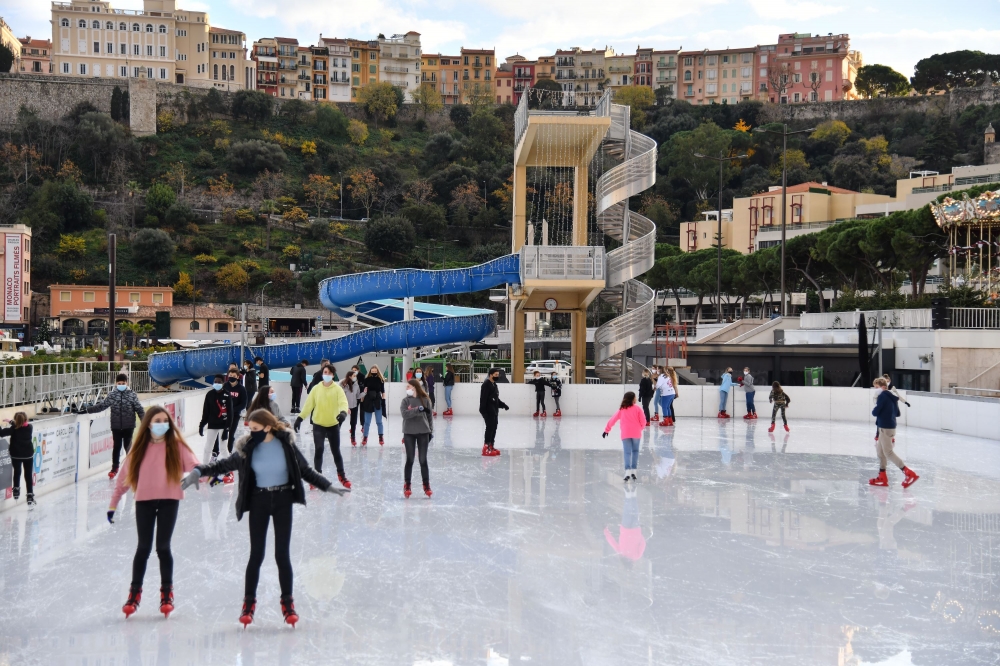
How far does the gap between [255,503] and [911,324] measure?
79.7 feet

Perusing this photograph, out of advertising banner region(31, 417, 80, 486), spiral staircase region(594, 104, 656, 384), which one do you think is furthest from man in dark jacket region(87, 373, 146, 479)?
spiral staircase region(594, 104, 656, 384)

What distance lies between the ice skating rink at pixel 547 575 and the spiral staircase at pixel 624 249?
45.4ft

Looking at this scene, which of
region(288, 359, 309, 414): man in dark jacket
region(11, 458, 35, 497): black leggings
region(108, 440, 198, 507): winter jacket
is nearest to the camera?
region(108, 440, 198, 507): winter jacket

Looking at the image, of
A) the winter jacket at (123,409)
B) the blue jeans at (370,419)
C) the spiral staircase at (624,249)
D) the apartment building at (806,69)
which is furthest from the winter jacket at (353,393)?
the apartment building at (806,69)

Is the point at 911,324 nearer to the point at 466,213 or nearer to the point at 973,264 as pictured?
the point at 973,264

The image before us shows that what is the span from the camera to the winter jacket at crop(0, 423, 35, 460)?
9.67 meters

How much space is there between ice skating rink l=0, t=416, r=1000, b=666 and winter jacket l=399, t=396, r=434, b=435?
31.2 inches

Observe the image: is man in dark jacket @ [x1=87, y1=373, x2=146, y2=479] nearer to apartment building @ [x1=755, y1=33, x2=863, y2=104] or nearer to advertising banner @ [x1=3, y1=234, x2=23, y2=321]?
advertising banner @ [x1=3, y1=234, x2=23, y2=321]

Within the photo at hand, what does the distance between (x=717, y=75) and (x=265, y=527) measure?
12988cm

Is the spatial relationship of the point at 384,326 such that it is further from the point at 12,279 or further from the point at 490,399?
the point at 12,279

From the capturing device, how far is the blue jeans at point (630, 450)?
1180 centimetres

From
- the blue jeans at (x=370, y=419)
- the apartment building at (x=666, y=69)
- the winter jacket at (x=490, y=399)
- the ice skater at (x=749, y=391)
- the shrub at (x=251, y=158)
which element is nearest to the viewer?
the winter jacket at (x=490, y=399)

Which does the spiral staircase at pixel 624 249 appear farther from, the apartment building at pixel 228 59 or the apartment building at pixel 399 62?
the apartment building at pixel 399 62

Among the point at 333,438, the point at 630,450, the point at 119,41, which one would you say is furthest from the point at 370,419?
the point at 119,41
